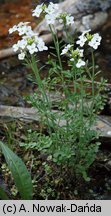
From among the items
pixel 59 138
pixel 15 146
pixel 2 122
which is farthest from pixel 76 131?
pixel 2 122

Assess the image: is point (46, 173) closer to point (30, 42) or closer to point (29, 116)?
point (29, 116)

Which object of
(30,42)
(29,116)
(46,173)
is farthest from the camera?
(29,116)

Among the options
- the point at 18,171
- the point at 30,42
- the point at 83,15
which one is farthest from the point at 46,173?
the point at 83,15

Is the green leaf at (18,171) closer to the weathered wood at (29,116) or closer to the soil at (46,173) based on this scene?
the soil at (46,173)

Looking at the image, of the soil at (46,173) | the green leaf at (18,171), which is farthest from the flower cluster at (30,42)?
the soil at (46,173)

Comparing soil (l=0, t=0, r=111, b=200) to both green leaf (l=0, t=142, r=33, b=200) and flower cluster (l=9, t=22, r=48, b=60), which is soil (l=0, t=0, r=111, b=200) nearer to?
green leaf (l=0, t=142, r=33, b=200)
